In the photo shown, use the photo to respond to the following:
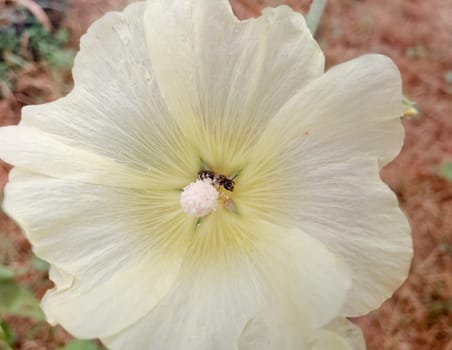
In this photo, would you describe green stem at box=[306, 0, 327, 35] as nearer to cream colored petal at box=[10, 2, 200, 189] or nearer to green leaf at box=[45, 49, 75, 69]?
cream colored petal at box=[10, 2, 200, 189]

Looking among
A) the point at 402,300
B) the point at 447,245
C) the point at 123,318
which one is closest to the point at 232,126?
the point at 123,318

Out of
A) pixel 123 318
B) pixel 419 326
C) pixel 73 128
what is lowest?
pixel 419 326

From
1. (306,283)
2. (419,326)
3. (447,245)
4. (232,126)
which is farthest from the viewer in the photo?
(447,245)

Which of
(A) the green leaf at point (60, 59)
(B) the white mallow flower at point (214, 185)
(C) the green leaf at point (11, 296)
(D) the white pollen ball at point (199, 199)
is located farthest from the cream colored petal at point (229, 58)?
(A) the green leaf at point (60, 59)


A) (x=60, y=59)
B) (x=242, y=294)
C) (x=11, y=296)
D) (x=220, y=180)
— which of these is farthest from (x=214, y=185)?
(x=60, y=59)

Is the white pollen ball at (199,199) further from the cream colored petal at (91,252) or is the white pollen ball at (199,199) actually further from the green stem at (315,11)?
the green stem at (315,11)

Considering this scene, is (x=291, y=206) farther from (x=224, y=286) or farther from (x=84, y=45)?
(x=84, y=45)
